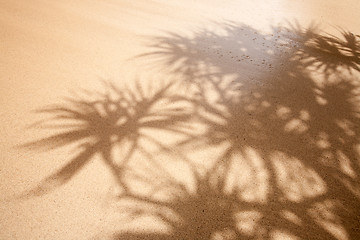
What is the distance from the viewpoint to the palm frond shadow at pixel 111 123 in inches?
69.9

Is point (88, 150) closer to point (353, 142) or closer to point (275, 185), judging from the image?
point (275, 185)

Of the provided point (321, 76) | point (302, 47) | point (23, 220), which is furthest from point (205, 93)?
point (302, 47)

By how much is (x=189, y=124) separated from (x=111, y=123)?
757mm

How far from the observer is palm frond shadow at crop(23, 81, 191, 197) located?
1774 mm

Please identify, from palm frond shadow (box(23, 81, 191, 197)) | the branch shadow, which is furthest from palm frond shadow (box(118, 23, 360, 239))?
palm frond shadow (box(23, 81, 191, 197))

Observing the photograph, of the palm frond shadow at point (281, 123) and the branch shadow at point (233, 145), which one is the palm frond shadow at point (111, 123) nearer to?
the branch shadow at point (233, 145)

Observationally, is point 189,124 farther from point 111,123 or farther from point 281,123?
point 281,123

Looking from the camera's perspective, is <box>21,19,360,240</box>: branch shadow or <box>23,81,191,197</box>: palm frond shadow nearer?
<box>21,19,360,240</box>: branch shadow

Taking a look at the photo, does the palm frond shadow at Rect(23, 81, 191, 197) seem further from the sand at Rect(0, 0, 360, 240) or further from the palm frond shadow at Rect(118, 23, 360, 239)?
the palm frond shadow at Rect(118, 23, 360, 239)

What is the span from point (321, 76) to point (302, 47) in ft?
2.86

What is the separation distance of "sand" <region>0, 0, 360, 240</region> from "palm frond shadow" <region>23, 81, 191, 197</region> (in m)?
0.03

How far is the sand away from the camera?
60.2 inches

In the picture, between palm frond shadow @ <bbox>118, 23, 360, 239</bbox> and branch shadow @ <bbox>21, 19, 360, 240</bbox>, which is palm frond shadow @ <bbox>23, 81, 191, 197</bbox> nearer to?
branch shadow @ <bbox>21, 19, 360, 240</bbox>

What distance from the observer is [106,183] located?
1.67 m
